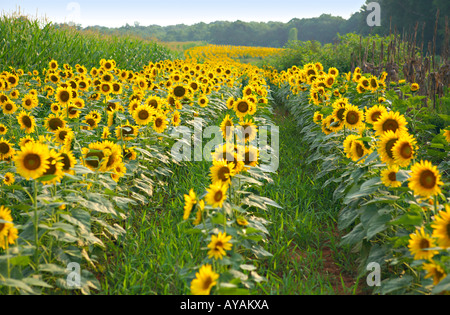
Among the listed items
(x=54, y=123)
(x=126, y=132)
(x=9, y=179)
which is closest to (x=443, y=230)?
(x=126, y=132)

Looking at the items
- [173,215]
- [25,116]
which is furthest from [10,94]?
[173,215]

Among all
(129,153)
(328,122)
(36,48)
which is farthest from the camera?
(36,48)

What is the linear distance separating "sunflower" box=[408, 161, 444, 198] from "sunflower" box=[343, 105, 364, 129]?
1.60 m

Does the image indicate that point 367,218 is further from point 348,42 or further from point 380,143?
point 348,42

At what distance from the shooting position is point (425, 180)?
78.7 inches

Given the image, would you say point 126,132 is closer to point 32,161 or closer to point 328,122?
point 32,161

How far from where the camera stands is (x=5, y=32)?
8.75 m

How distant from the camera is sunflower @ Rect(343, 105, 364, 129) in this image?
140 inches

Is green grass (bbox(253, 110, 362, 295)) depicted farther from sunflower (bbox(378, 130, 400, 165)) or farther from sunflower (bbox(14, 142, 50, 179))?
sunflower (bbox(14, 142, 50, 179))

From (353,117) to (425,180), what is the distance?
166 centimetres

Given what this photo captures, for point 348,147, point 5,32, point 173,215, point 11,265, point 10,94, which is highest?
point 5,32

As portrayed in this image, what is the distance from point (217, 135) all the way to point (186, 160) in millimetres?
1183

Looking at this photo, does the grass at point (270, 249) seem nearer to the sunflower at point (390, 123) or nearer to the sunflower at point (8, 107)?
the sunflower at point (390, 123)

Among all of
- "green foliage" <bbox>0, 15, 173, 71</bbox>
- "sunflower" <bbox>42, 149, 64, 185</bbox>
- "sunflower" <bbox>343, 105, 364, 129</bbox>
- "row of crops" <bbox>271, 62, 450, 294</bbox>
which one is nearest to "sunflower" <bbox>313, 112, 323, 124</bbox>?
"row of crops" <bbox>271, 62, 450, 294</bbox>
